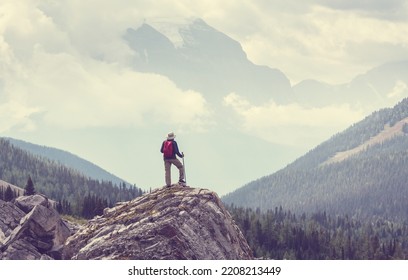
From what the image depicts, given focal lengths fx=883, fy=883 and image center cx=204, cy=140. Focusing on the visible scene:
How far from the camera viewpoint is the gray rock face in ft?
237

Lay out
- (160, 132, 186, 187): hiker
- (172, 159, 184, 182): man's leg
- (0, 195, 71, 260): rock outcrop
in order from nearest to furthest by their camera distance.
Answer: (160, 132, 186, 187): hiker, (172, 159, 184, 182): man's leg, (0, 195, 71, 260): rock outcrop

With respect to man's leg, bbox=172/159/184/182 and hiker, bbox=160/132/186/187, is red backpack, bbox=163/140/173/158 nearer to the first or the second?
hiker, bbox=160/132/186/187

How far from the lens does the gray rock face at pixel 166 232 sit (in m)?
72.3

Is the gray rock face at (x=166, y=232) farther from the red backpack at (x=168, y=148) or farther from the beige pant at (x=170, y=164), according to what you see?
the red backpack at (x=168, y=148)

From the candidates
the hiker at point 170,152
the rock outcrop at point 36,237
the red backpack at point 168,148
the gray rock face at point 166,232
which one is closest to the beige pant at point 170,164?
the hiker at point 170,152

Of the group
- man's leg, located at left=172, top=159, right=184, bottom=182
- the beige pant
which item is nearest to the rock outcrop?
the beige pant

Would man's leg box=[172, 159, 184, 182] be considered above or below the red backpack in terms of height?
below

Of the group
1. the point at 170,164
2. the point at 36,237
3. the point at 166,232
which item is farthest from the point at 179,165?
the point at 36,237

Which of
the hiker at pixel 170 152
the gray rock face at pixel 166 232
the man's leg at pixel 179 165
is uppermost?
the hiker at pixel 170 152

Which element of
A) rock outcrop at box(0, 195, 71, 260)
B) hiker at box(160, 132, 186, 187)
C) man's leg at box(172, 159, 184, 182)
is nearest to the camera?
hiker at box(160, 132, 186, 187)

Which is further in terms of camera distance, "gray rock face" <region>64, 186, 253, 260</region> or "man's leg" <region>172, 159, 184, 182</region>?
"man's leg" <region>172, 159, 184, 182</region>

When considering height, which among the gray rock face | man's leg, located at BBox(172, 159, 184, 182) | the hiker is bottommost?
the gray rock face

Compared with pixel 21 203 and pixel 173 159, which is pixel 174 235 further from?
pixel 21 203
